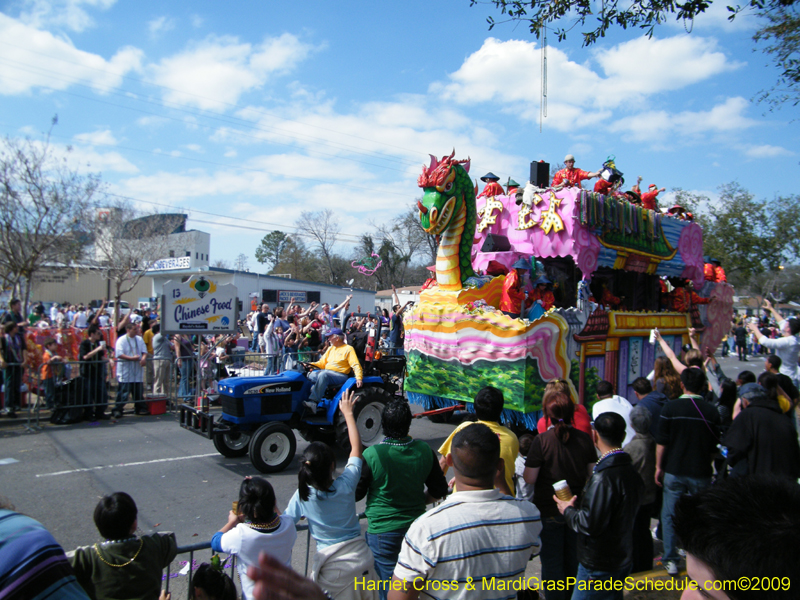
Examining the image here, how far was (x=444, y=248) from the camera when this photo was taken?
806 centimetres

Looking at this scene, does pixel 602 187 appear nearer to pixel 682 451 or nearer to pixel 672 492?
pixel 682 451

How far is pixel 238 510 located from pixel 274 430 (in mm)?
4065

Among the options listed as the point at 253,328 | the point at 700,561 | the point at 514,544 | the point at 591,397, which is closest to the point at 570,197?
the point at 591,397

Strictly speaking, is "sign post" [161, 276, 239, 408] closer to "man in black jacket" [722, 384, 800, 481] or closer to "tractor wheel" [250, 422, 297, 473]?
"tractor wheel" [250, 422, 297, 473]

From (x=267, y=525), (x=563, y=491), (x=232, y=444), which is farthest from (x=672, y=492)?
(x=232, y=444)

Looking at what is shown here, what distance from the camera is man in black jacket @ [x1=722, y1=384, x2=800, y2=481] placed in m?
3.99

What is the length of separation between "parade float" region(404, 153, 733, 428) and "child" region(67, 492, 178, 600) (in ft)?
18.4

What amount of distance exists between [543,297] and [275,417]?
14.6ft

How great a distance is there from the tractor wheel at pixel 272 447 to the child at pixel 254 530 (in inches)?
155

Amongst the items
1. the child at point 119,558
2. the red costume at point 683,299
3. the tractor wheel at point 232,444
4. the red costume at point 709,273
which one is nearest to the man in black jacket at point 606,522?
the child at point 119,558

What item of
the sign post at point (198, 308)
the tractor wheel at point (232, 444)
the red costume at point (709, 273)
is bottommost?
the tractor wheel at point (232, 444)

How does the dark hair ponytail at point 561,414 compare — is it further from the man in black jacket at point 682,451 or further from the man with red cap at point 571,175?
the man with red cap at point 571,175

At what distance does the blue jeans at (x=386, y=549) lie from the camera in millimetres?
2979

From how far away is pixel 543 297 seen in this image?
8469mm
